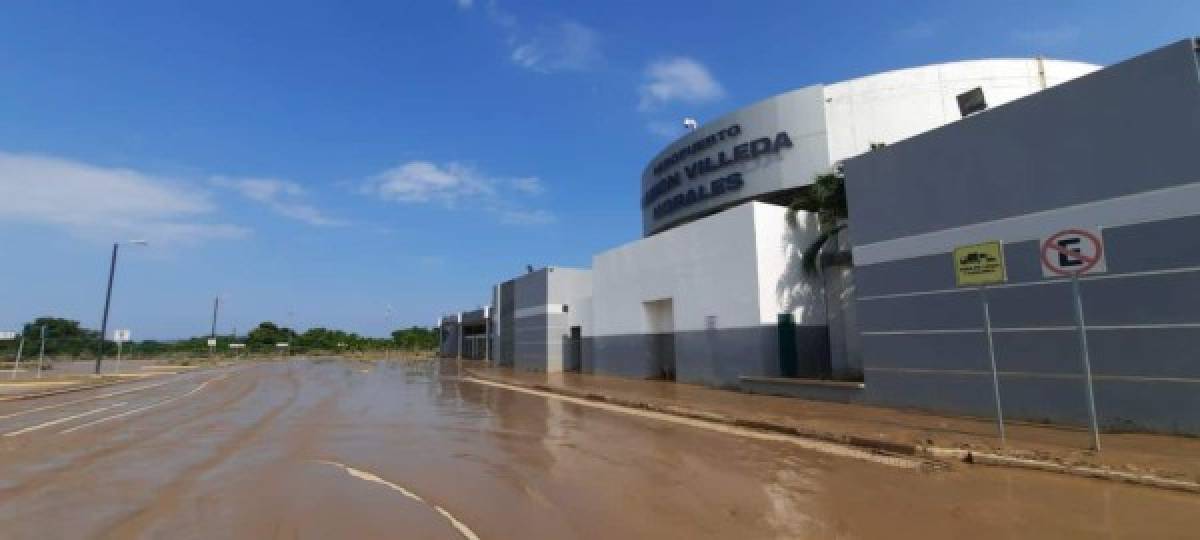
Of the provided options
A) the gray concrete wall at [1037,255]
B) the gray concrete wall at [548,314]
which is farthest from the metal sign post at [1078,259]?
the gray concrete wall at [548,314]

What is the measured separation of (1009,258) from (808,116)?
1346 cm

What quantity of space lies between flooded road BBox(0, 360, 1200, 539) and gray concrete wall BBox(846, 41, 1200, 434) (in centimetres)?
474

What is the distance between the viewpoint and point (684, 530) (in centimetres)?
632

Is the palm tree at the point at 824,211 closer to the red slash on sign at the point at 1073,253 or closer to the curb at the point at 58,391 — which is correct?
the red slash on sign at the point at 1073,253

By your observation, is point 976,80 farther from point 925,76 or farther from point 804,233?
point 804,233

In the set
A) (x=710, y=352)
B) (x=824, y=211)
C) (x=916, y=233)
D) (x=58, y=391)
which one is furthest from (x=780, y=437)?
(x=58, y=391)

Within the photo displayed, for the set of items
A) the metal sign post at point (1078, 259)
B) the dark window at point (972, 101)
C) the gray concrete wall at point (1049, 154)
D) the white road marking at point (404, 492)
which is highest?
the dark window at point (972, 101)

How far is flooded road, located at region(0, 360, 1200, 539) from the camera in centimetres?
639

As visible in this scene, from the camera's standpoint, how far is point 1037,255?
12.9m

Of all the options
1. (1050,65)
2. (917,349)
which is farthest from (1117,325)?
(1050,65)

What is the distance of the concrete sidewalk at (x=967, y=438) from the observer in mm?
8344

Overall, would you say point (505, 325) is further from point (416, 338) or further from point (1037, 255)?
point (416, 338)

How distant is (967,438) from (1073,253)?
3.55m

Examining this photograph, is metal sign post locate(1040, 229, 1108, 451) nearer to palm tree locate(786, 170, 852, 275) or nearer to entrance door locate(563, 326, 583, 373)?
palm tree locate(786, 170, 852, 275)
